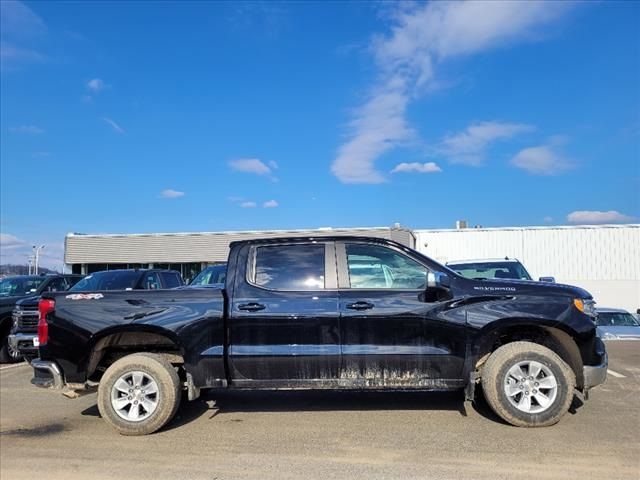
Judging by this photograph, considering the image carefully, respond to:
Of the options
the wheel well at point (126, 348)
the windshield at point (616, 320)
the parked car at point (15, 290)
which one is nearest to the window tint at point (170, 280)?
the parked car at point (15, 290)

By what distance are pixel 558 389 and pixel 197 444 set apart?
3.48 m

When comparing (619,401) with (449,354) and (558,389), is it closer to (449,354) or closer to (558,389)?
(558,389)

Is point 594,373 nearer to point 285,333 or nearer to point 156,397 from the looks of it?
point 285,333

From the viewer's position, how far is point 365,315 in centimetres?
541

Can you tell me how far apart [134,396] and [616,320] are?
1563 centimetres

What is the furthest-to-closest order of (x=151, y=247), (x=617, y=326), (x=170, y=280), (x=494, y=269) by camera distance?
1. (x=151, y=247)
2. (x=617, y=326)
3. (x=494, y=269)
4. (x=170, y=280)

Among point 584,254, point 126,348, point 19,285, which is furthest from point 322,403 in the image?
point 584,254

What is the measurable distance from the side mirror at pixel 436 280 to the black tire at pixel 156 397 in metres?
2.72

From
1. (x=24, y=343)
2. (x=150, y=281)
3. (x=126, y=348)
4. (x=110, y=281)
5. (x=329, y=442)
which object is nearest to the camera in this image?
(x=329, y=442)

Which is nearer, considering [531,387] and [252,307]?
[531,387]

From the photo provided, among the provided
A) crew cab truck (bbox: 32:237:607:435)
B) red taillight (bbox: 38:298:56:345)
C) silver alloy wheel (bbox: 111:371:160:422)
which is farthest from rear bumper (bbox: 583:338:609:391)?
red taillight (bbox: 38:298:56:345)

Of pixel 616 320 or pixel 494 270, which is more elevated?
pixel 494 270

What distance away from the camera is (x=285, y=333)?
5430 mm

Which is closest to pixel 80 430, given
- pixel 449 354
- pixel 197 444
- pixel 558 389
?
pixel 197 444
